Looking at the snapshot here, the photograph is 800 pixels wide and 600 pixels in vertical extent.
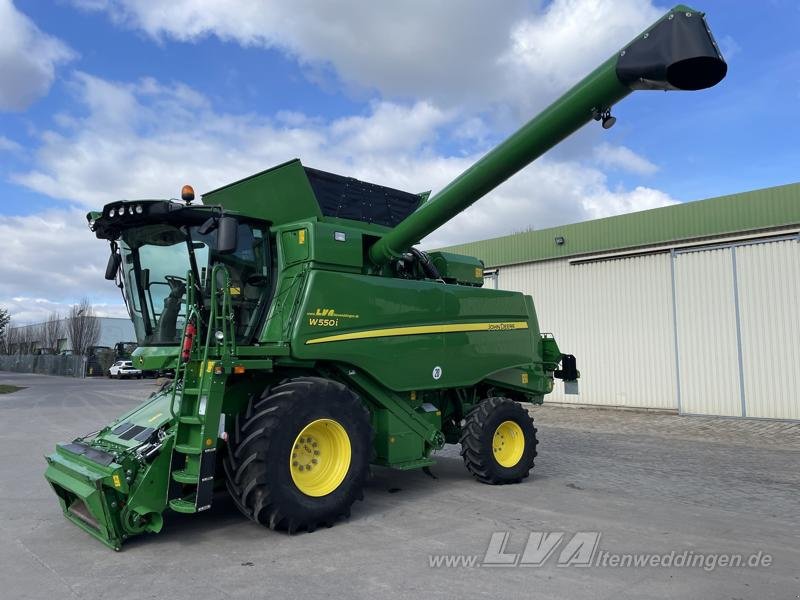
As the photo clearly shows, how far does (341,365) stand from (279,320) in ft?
2.67

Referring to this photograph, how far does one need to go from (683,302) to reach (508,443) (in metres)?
9.94

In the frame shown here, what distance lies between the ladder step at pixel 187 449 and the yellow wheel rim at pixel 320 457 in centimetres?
87

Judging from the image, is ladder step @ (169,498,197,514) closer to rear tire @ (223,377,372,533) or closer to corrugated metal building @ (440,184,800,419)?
rear tire @ (223,377,372,533)

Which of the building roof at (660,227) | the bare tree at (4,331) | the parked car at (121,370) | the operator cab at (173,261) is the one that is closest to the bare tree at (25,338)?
the bare tree at (4,331)

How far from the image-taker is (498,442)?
7816 millimetres

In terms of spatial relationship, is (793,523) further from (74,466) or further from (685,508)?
(74,466)

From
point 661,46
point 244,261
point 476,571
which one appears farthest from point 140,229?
point 661,46

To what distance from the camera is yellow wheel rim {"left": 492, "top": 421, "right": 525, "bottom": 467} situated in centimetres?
774

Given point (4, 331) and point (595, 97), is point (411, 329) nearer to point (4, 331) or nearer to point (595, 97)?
point (595, 97)

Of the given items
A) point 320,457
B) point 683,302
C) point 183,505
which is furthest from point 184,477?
point 683,302

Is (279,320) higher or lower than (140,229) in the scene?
lower

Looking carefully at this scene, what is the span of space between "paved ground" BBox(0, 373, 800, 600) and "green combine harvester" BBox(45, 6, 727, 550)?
34 cm

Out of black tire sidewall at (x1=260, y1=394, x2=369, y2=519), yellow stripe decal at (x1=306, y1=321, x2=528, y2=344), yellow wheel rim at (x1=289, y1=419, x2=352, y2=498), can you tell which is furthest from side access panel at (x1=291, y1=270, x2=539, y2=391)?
yellow wheel rim at (x1=289, y1=419, x2=352, y2=498)

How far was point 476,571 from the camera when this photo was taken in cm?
439
